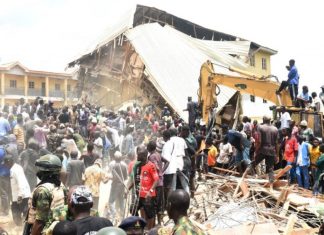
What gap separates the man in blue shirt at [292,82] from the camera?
526 inches

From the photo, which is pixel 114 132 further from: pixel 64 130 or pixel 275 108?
pixel 275 108

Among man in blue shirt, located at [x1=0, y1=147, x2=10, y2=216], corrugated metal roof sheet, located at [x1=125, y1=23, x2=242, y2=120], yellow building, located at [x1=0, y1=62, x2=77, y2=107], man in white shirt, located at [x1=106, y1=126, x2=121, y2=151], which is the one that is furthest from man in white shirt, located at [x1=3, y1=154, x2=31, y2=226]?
yellow building, located at [x1=0, y1=62, x2=77, y2=107]

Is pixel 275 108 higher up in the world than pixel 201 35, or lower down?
lower down

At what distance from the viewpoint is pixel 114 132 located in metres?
15.2

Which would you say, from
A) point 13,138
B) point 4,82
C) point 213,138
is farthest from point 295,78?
point 4,82

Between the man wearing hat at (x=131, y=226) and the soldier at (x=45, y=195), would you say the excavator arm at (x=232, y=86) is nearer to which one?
the soldier at (x=45, y=195)

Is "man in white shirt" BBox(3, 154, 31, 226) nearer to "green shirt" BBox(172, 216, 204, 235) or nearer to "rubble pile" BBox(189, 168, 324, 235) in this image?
"rubble pile" BBox(189, 168, 324, 235)

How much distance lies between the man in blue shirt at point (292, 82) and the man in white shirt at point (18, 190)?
28.2ft

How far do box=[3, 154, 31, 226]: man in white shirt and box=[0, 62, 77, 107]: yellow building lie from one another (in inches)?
1290

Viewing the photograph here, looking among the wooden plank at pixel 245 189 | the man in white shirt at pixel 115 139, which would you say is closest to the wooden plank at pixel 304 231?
the wooden plank at pixel 245 189

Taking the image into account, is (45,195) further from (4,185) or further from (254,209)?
(4,185)

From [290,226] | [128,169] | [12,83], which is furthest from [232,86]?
[12,83]

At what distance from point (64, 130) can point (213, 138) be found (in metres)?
4.82

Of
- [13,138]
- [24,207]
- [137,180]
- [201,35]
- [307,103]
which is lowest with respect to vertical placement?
[24,207]
